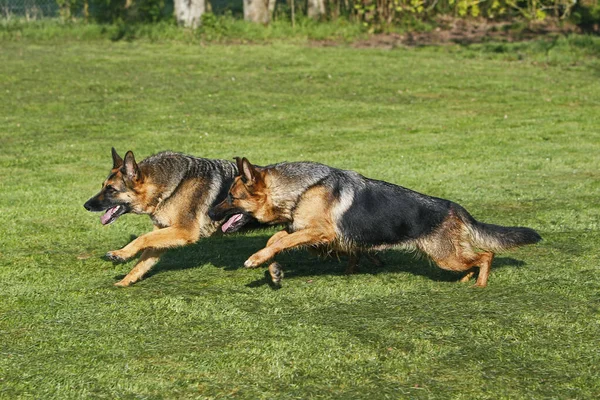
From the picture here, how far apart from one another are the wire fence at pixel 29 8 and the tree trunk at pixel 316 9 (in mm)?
8597

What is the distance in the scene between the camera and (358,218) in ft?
23.7

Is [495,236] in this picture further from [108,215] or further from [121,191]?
[108,215]

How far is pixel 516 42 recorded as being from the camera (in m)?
27.2

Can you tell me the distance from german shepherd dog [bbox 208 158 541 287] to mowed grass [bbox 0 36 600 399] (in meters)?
0.36

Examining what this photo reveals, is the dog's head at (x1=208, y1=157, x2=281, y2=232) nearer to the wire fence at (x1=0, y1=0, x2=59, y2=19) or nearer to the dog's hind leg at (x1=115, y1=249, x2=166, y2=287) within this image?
the dog's hind leg at (x1=115, y1=249, x2=166, y2=287)

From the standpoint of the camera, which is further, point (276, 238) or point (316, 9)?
point (316, 9)

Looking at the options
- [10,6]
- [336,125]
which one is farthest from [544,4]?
[10,6]

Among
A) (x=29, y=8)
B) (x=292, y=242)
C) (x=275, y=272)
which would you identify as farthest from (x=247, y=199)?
(x=29, y=8)

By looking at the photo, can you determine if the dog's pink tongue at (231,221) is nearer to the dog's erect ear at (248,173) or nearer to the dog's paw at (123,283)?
the dog's erect ear at (248,173)

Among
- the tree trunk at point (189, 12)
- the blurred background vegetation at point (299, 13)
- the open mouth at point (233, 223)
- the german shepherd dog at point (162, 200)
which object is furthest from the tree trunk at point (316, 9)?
the open mouth at point (233, 223)

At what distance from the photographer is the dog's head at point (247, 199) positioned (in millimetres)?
7238

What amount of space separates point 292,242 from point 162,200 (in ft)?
4.43

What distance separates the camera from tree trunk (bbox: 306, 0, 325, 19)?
29.6 m

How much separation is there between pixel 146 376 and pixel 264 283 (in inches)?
87.4
